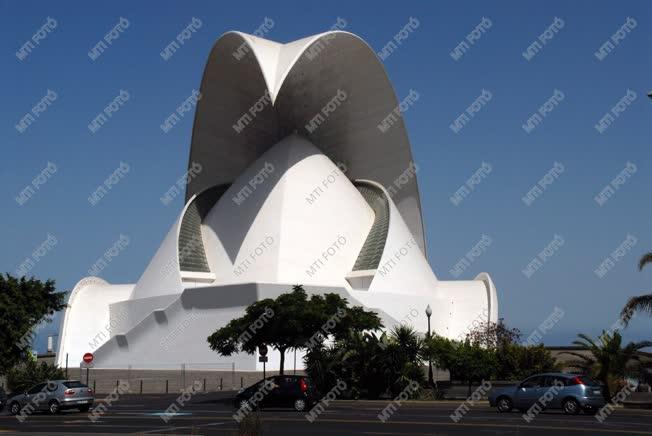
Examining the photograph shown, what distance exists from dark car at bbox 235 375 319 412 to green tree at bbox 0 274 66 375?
1430 centimetres

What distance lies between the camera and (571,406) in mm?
21344

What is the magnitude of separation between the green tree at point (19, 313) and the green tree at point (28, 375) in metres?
0.44

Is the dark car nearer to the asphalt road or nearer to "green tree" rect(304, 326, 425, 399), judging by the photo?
the asphalt road

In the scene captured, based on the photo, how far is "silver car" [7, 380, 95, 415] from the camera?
24.9 meters

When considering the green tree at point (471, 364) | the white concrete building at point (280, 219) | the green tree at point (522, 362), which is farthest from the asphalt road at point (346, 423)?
the white concrete building at point (280, 219)

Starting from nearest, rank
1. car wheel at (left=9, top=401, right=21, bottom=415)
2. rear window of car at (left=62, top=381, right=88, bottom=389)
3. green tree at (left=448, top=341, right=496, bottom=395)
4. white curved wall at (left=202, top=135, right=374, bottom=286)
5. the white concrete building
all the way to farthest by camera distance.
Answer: rear window of car at (left=62, top=381, right=88, bottom=389)
car wheel at (left=9, top=401, right=21, bottom=415)
green tree at (left=448, top=341, right=496, bottom=395)
the white concrete building
white curved wall at (left=202, top=135, right=374, bottom=286)

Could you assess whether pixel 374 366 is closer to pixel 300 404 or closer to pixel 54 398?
pixel 300 404

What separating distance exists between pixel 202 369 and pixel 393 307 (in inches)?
453

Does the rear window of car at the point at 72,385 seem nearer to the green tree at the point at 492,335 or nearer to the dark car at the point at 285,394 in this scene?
the dark car at the point at 285,394

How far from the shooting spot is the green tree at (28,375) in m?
35.2

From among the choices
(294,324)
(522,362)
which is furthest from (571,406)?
(522,362)

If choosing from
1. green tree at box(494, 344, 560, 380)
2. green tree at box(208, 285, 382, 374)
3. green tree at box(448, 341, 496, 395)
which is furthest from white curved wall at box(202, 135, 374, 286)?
green tree at box(494, 344, 560, 380)

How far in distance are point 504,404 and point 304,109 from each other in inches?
1288

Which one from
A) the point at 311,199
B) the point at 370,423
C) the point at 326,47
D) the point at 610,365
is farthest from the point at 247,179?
the point at 370,423
